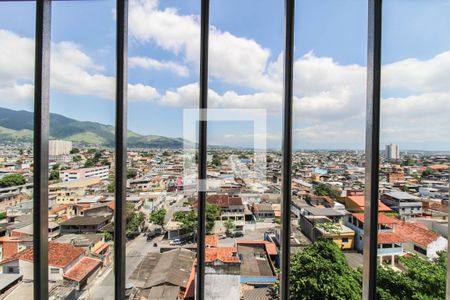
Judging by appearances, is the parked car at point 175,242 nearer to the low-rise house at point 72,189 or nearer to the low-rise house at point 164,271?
the low-rise house at point 164,271

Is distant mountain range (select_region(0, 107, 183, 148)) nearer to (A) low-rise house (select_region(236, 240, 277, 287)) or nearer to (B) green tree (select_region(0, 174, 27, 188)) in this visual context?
(B) green tree (select_region(0, 174, 27, 188))

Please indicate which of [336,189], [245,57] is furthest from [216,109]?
[336,189]

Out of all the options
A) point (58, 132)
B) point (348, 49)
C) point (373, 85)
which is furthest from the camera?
point (58, 132)

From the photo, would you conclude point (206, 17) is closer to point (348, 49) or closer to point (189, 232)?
point (348, 49)

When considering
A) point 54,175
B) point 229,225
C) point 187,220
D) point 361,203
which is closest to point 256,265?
point 229,225

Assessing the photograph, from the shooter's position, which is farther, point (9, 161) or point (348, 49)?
point (9, 161)

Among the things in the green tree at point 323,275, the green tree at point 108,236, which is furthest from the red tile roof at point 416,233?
the green tree at point 108,236

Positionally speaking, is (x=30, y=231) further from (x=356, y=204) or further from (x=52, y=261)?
(x=356, y=204)
